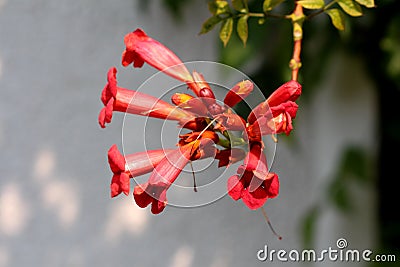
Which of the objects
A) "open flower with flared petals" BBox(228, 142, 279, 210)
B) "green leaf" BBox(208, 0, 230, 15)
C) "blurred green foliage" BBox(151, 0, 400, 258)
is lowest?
"blurred green foliage" BBox(151, 0, 400, 258)

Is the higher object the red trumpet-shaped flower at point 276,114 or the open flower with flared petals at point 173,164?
the red trumpet-shaped flower at point 276,114

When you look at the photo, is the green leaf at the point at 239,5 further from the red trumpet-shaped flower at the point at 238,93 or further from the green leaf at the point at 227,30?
the red trumpet-shaped flower at the point at 238,93

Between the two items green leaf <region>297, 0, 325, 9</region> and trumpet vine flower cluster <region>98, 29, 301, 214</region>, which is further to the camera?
green leaf <region>297, 0, 325, 9</region>

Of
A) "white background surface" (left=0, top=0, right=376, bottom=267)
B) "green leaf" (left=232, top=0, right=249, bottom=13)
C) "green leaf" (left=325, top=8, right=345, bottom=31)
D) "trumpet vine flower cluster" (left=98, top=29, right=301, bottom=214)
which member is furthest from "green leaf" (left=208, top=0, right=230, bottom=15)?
"white background surface" (left=0, top=0, right=376, bottom=267)

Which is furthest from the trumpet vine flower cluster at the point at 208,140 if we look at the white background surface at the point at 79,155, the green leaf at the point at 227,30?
the white background surface at the point at 79,155

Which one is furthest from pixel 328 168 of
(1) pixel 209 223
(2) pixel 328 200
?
(1) pixel 209 223

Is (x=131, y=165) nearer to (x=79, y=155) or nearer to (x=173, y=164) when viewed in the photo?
(x=173, y=164)

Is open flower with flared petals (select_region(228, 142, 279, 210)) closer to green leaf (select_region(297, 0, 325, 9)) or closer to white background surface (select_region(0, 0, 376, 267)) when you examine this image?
green leaf (select_region(297, 0, 325, 9))
